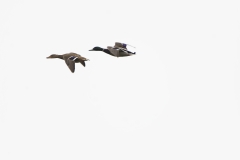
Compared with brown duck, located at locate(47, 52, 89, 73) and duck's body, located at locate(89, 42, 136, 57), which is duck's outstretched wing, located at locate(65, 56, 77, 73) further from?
duck's body, located at locate(89, 42, 136, 57)

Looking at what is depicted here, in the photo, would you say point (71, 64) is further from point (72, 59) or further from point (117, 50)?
point (117, 50)

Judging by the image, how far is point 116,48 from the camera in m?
14.1

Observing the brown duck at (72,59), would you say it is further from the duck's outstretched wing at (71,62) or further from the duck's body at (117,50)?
the duck's body at (117,50)

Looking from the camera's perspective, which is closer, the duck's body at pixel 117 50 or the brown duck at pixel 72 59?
the brown duck at pixel 72 59

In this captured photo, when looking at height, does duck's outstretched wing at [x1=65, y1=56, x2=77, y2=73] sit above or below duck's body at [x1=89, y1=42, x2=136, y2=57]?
below

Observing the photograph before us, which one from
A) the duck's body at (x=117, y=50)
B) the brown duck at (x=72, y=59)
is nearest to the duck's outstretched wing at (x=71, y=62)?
the brown duck at (x=72, y=59)

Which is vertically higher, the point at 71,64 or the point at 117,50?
the point at 117,50

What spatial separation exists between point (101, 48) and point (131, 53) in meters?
1.13

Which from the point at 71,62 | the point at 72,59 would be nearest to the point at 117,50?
the point at 72,59

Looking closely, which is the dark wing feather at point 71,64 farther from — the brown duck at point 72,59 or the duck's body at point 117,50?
the duck's body at point 117,50

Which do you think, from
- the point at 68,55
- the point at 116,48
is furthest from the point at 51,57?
the point at 116,48

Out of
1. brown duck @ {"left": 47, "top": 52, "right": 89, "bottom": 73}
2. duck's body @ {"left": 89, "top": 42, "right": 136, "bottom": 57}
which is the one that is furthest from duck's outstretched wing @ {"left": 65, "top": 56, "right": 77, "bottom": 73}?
duck's body @ {"left": 89, "top": 42, "right": 136, "bottom": 57}

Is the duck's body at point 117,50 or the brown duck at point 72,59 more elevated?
the duck's body at point 117,50

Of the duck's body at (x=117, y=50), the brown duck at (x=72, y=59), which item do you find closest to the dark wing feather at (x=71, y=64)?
the brown duck at (x=72, y=59)
